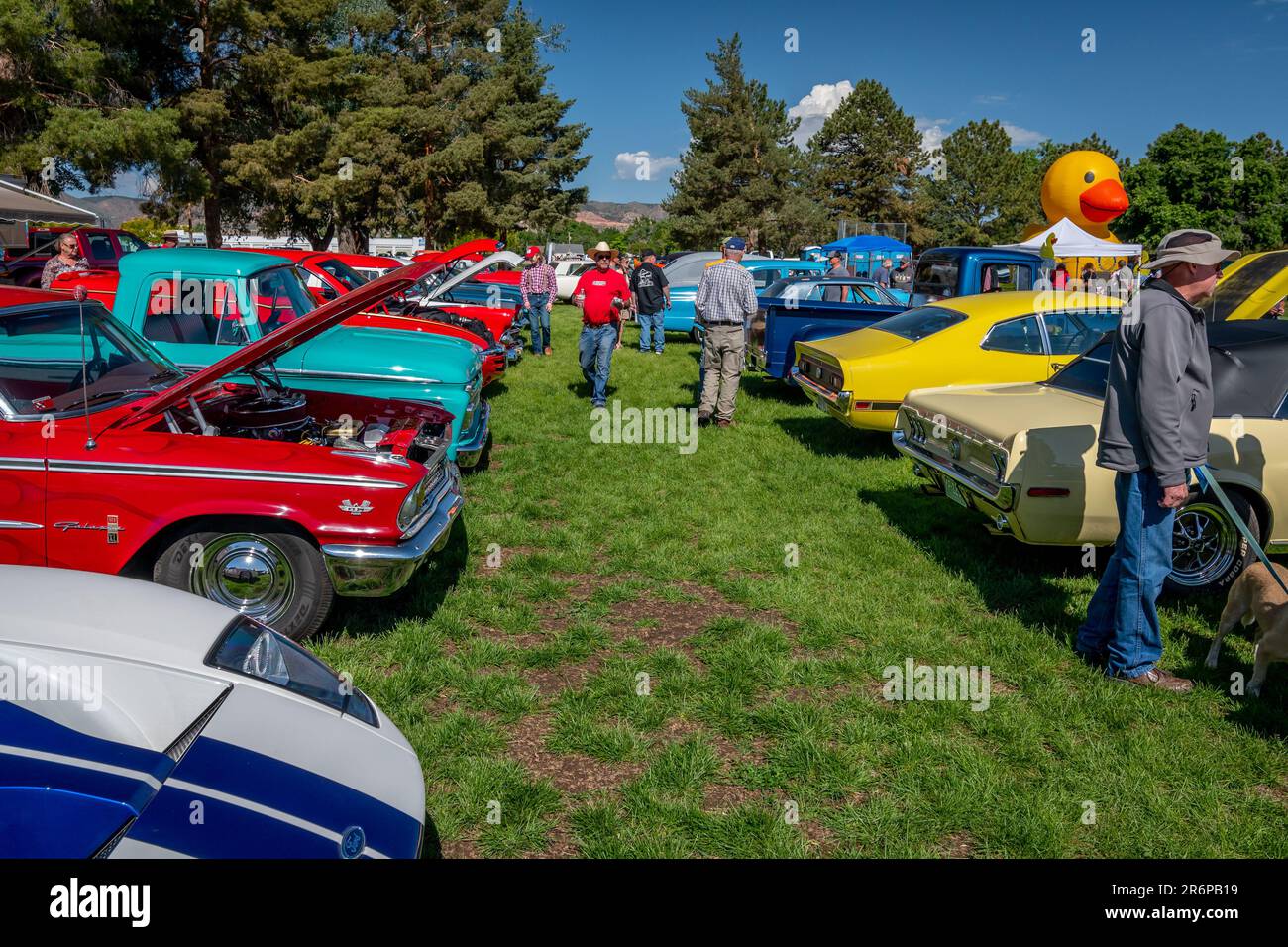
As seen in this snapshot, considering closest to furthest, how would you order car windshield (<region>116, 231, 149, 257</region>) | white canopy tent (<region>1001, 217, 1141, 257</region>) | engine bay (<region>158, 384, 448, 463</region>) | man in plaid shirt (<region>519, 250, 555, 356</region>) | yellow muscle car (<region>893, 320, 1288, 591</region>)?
1. engine bay (<region>158, 384, 448, 463</region>)
2. yellow muscle car (<region>893, 320, 1288, 591</region>)
3. white canopy tent (<region>1001, 217, 1141, 257</region>)
4. man in plaid shirt (<region>519, 250, 555, 356</region>)
5. car windshield (<region>116, 231, 149, 257</region>)

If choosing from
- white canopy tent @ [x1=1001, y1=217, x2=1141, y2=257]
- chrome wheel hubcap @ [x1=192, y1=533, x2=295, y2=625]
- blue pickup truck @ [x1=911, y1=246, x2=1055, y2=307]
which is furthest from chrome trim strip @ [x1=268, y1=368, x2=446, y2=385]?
white canopy tent @ [x1=1001, y1=217, x2=1141, y2=257]

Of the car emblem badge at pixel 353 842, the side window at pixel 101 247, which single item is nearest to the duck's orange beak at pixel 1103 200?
the car emblem badge at pixel 353 842

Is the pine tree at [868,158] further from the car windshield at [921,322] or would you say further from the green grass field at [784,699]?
the green grass field at [784,699]

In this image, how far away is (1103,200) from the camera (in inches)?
599

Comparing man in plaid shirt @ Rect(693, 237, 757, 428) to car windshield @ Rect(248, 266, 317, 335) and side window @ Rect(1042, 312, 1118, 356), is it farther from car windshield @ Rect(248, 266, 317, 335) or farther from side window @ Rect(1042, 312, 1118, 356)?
car windshield @ Rect(248, 266, 317, 335)

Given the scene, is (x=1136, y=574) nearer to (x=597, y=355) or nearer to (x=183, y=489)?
(x=183, y=489)

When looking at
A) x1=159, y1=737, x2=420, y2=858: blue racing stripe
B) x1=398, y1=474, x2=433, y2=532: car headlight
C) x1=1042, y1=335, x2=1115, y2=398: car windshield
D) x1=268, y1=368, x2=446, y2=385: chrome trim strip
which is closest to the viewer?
x1=159, y1=737, x2=420, y2=858: blue racing stripe

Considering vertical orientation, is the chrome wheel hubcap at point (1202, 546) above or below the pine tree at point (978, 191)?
below

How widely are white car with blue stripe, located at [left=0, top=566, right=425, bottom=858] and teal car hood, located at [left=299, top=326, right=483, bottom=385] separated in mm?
4508

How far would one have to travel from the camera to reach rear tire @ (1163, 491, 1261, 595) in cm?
530

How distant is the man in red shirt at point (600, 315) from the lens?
10.9 m

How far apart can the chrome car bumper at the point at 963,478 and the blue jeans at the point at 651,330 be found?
9.54 m

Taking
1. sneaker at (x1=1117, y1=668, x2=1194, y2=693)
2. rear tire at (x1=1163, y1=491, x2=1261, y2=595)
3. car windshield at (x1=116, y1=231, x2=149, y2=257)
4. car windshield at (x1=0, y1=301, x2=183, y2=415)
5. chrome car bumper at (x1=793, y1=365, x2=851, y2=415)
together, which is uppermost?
car windshield at (x1=116, y1=231, x2=149, y2=257)
